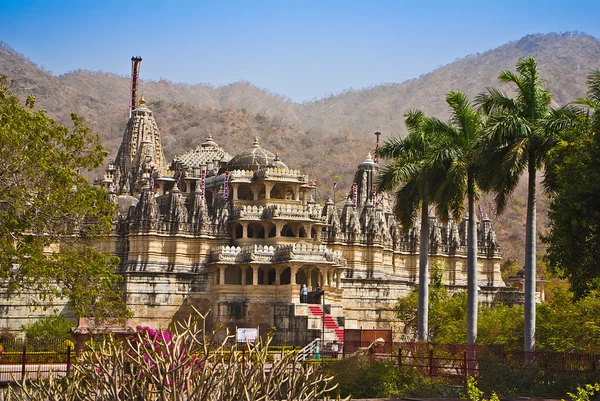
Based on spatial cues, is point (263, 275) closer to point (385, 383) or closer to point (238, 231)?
point (238, 231)

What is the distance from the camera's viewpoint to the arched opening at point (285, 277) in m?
70.2

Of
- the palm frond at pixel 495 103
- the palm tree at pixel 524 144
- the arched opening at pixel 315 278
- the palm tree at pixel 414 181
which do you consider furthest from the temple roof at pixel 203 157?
the palm tree at pixel 524 144

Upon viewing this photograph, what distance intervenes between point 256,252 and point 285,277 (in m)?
4.11

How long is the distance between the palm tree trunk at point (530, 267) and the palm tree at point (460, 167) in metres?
3.75

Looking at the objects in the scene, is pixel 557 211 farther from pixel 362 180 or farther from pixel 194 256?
pixel 362 180

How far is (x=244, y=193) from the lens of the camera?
75.4 meters

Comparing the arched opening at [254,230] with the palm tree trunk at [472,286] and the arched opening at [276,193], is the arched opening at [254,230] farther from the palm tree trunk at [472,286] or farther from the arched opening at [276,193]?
the palm tree trunk at [472,286]

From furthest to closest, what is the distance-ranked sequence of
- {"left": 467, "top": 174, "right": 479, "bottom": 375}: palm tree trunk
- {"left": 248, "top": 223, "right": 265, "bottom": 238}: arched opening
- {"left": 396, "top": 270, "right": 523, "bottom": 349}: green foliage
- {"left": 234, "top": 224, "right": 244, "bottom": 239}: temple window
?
{"left": 248, "top": 223, "right": 265, "bottom": 238}: arched opening, {"left": 234, "top": 224, "right": 244, "bottom": 239}: temple window, {"left": 396, "top": 270, "right": 523, "bottom": 349}: green foliage, {"left": 467, "top": 174, "right": 479, "bottom": 375}: palm tree trunk

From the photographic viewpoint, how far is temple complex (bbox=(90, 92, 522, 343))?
6706 cm

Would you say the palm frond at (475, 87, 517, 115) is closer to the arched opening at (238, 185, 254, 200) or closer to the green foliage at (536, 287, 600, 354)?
the green foliage at (536, 287, 600, 354)

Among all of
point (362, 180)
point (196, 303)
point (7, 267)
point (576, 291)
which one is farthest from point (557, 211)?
point (362, 180)

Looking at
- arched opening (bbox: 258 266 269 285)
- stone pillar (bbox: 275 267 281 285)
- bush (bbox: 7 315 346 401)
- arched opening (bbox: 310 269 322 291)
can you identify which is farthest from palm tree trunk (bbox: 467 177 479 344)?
arched opening (bbox: 258 266 269 285)

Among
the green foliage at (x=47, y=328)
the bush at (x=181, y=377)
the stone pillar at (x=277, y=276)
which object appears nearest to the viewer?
the bush at (x=181, y=377)

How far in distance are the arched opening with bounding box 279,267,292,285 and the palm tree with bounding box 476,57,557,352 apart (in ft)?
91.9
